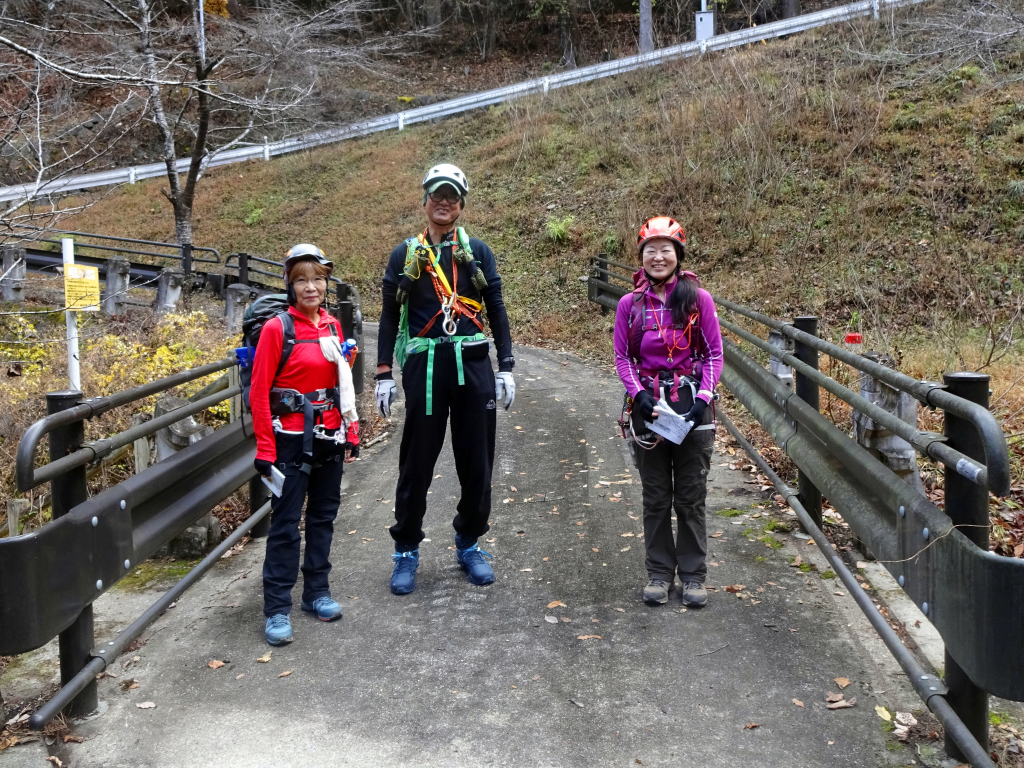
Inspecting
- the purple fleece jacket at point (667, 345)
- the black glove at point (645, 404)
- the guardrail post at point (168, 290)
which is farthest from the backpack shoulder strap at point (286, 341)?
the guardrail post at point (168, 290)

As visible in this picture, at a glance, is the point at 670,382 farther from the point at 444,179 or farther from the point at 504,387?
the point at 444,179

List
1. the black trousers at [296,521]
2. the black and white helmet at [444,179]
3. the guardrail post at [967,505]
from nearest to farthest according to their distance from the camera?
the guardrail post at [967,505], the black trousers at [296,521], the black and white helmet at [444,179]

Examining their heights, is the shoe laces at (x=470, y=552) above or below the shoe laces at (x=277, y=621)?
above

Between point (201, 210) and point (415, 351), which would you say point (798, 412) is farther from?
point (201, 210)

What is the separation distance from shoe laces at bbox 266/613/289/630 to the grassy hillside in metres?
6.89

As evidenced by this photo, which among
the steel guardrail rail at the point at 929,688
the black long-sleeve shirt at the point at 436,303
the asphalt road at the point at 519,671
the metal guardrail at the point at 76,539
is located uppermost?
the black long-sleeve shirt at the point at 436,303

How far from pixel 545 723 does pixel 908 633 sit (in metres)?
1.93

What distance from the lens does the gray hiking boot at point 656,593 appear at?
15.4 feet

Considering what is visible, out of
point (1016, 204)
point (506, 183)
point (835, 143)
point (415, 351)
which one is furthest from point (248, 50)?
point (415, 351)

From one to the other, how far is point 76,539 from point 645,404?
2.78 meters

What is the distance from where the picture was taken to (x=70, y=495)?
3.54 meters

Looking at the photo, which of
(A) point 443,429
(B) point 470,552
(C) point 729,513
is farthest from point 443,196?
(C) point 729,513

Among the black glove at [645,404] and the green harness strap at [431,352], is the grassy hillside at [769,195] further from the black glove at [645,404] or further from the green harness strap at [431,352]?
the green harness strap at [431,352]

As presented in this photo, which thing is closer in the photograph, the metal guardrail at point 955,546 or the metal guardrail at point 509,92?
the metal guardrail at point 955,546
